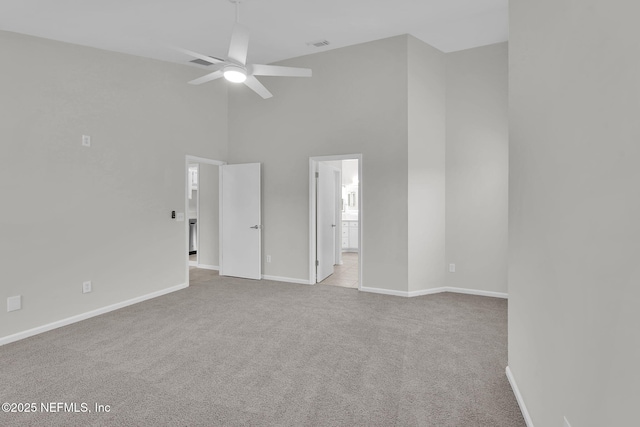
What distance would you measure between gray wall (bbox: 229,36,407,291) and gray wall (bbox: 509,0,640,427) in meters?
2.46

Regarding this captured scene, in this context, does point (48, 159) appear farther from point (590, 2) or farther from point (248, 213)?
point (590, 2)

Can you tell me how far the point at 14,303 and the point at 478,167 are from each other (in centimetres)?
551

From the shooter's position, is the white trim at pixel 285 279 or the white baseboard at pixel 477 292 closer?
the white baseboard at pixel 477 292

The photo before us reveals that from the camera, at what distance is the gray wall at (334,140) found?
447 cm

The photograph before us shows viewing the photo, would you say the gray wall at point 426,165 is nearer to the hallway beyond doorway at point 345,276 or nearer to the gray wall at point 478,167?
the gray wall at point 478,167

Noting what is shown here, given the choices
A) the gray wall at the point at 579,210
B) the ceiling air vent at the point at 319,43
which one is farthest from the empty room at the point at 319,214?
the ceiling air vent at the point at 319,43

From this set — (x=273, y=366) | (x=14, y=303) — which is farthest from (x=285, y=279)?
(x=14, y=303)

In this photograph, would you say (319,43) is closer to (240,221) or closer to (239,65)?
(239,65)

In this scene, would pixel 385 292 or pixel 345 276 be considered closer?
pixel 385 292

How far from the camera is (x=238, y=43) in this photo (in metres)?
2.79

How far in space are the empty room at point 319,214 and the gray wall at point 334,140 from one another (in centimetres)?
3

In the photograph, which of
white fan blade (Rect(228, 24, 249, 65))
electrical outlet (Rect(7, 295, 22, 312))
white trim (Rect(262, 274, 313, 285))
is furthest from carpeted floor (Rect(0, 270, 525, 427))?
white fan blade (Rect(228, 24, 249, 65))

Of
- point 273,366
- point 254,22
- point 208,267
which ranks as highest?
point 254,22

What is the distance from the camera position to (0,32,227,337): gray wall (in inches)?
124
